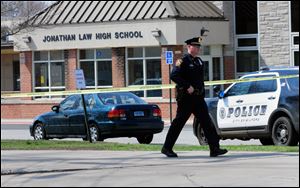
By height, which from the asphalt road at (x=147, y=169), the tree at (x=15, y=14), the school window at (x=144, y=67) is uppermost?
the tree at (x=15, y=14)

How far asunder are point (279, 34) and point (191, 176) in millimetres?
24082

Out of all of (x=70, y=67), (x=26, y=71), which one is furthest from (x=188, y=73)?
(x=26, y=71)

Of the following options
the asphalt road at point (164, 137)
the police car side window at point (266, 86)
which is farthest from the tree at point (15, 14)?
the police car side window at point (266, 86)

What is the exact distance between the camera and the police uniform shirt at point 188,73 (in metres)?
11.9

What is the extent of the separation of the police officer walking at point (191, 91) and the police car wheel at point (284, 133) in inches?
139

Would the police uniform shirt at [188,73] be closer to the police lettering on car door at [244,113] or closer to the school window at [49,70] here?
the police lettering on car door at [244,113]

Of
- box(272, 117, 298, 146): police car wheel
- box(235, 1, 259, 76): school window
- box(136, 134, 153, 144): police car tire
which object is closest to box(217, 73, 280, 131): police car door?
box(272, 117, 298, 146): police car wheel

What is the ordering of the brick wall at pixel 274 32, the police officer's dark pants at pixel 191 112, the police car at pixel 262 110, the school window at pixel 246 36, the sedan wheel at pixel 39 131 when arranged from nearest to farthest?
the police officer's dark pants at pixel 191 112 < the police car at pixel 262 110 < the sedan wheel at pixel 39 131 < the brick wall at pixel 274 32 < the school window at pixel 246 36

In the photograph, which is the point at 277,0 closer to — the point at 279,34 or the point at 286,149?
the point at 279,34

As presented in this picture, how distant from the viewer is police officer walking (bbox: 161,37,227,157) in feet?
39.3

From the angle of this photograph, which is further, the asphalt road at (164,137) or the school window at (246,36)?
the school window at (246,36)

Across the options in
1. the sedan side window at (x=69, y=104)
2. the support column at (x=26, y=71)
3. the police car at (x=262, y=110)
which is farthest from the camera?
the support column at (x=26, y=71)

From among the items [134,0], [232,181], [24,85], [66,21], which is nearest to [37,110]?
[24,85]

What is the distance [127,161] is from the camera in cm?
1191
